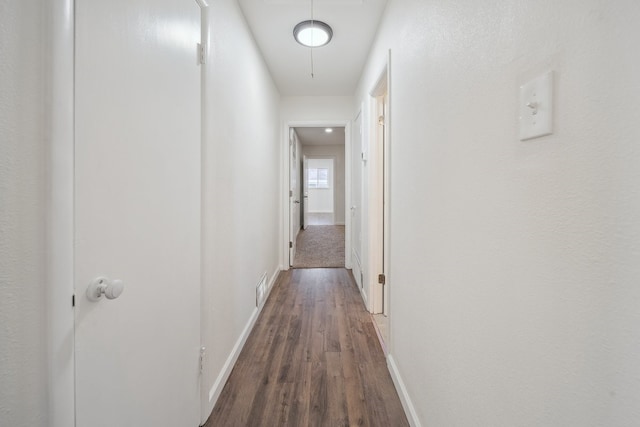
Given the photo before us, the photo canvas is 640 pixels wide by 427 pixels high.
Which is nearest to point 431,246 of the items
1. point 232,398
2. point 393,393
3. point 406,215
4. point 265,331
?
point 406,215

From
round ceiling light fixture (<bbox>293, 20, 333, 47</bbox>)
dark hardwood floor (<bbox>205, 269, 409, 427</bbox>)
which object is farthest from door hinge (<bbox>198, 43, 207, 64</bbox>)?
dark hardwood floor (<bbox>205, 269, 409, 427</bbox>)

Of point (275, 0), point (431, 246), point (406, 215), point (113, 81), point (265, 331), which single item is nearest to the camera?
point (113, 81)

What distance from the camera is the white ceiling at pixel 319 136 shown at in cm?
621

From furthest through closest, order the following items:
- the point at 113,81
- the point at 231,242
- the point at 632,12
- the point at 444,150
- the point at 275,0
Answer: the point at 275,0, the point at 231,242, the point at 444,150, the point at 113,81, the point at 632,12

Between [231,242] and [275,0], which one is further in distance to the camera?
[275,0]

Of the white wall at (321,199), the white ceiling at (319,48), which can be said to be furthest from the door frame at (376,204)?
the white wall at (321,199)

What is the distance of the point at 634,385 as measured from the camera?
41 centimetres

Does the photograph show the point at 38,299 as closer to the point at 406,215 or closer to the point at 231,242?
the point at 231,242

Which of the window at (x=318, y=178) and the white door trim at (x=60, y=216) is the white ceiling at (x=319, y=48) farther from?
the window at (x=318, y=178)

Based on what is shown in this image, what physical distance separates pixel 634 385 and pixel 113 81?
48.7 inches

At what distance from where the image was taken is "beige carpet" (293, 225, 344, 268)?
14.2 ft

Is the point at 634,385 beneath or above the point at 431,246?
beneath

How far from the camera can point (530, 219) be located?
0.60 m

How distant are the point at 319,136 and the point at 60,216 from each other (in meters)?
6.65
